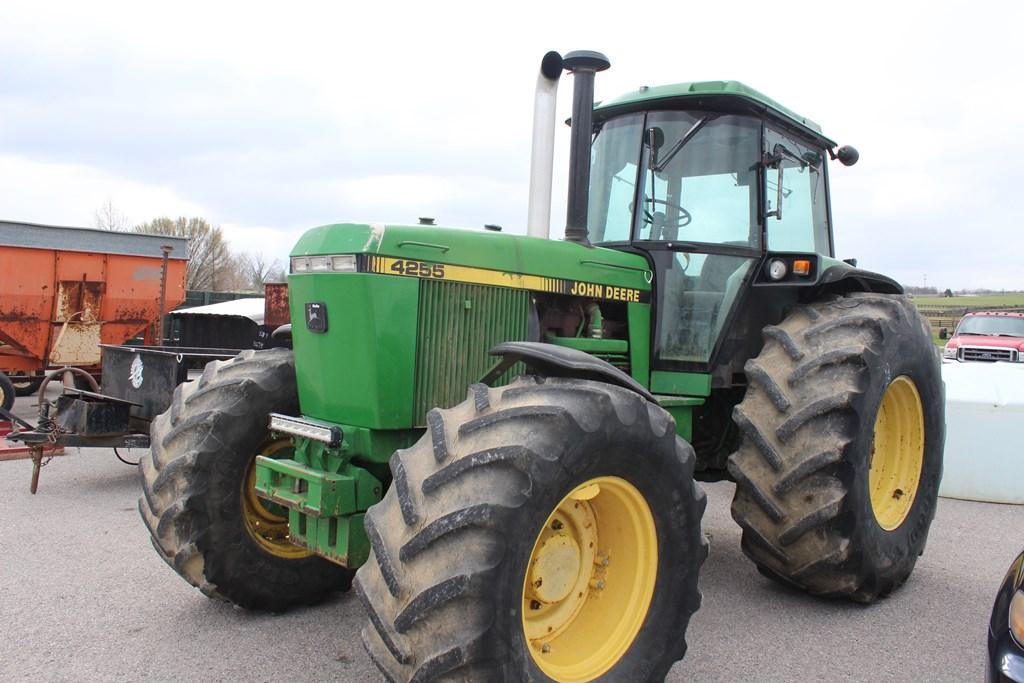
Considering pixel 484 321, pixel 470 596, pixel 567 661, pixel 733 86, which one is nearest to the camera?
pixel 470 596

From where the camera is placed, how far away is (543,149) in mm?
3984

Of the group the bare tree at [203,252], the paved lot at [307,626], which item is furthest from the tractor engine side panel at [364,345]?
the bare tree at [203,252]

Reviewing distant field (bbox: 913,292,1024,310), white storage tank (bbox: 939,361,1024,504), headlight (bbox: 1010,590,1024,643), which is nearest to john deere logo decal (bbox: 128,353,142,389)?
headlight (bbox: 1010,590,1024,643)

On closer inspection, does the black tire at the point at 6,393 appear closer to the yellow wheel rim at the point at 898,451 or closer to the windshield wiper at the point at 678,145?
the windshield wiper at the point at 678,145

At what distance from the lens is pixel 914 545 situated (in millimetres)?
4605

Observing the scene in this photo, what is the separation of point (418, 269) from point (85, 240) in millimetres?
9839

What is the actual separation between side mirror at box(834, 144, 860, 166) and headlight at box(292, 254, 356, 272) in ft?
12.5

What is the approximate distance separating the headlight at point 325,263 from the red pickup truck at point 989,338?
14875 mm

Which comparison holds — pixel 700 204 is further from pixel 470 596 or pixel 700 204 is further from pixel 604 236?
pixel 470 596

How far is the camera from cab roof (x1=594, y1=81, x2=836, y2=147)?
443cm

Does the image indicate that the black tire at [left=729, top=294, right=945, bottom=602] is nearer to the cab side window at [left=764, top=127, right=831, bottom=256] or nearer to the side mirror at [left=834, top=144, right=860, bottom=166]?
the cab side window at [left=764, top=127, right=831, bottom=256]

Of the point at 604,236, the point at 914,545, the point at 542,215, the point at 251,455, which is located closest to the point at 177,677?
the point at 251,455

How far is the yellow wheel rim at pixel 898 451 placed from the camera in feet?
15.6

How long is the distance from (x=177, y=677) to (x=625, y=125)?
3.55 metres
